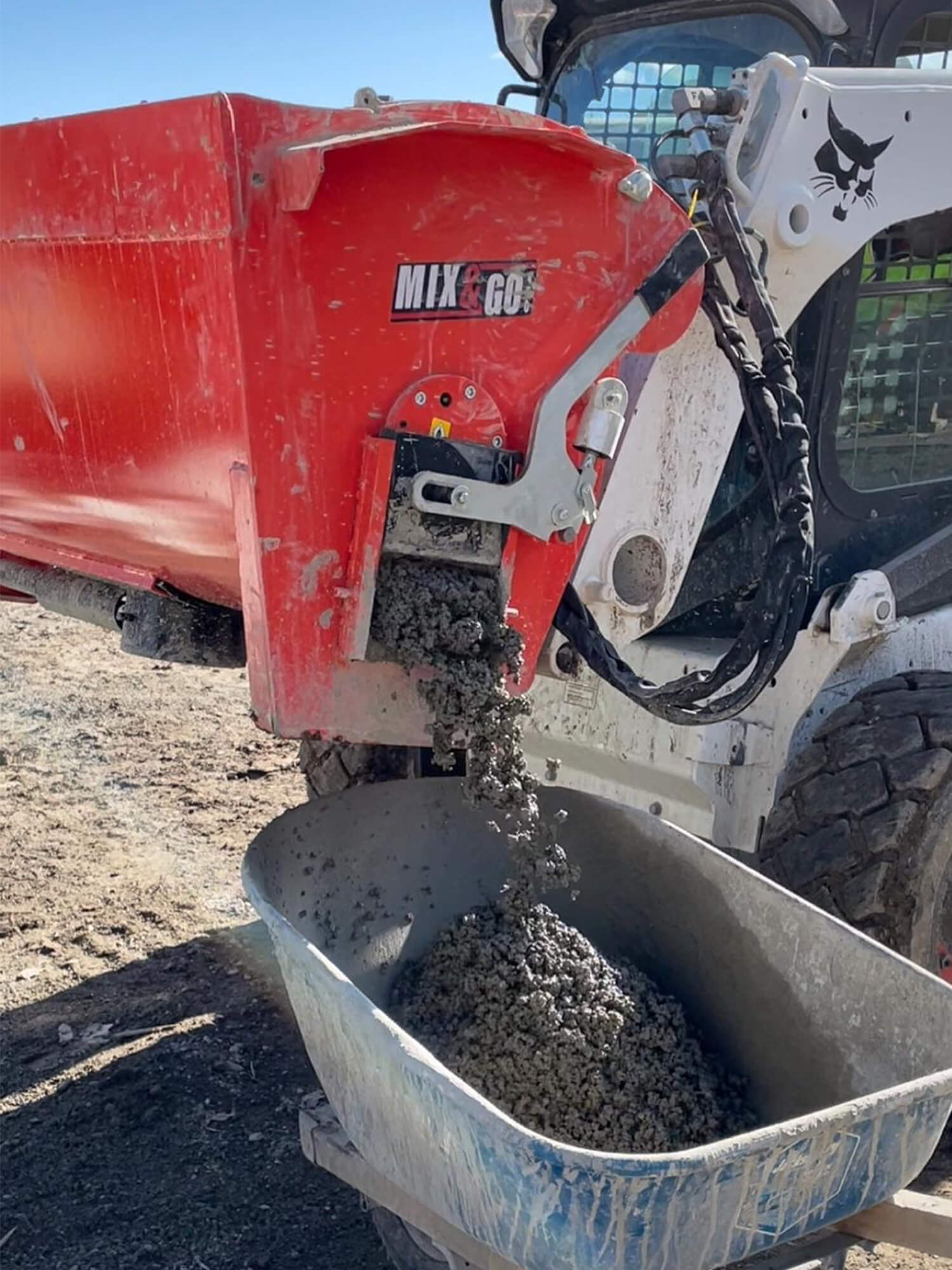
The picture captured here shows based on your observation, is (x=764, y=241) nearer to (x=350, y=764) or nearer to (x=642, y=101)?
(x=642, y=101)

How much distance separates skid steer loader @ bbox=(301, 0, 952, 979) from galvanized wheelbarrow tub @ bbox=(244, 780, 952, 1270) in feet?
1.04

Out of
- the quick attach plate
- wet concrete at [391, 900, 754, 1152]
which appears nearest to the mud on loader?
the quick attach plate

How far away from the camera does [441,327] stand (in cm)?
229

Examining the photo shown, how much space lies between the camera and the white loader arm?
2797 mm

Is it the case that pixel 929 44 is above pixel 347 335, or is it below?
above

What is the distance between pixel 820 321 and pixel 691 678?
91cm

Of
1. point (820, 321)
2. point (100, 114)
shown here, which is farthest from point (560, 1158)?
point (820, 321)

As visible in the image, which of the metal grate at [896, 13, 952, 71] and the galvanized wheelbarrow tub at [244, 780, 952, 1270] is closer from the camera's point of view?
the galvanized wheelbarrow tub at [244, 780, 952, 1270]

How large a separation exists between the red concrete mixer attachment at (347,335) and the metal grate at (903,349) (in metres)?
0.81

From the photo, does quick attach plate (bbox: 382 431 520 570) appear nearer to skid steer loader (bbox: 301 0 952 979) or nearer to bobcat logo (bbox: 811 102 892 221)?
skid steer loader (bbox: 301 0 952 979)

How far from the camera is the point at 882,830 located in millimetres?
2855

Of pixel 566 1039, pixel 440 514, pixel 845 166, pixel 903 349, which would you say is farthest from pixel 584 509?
pixel 903 349

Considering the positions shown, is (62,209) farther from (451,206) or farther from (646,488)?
(646,488)

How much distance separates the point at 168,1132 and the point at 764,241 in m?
2.24
